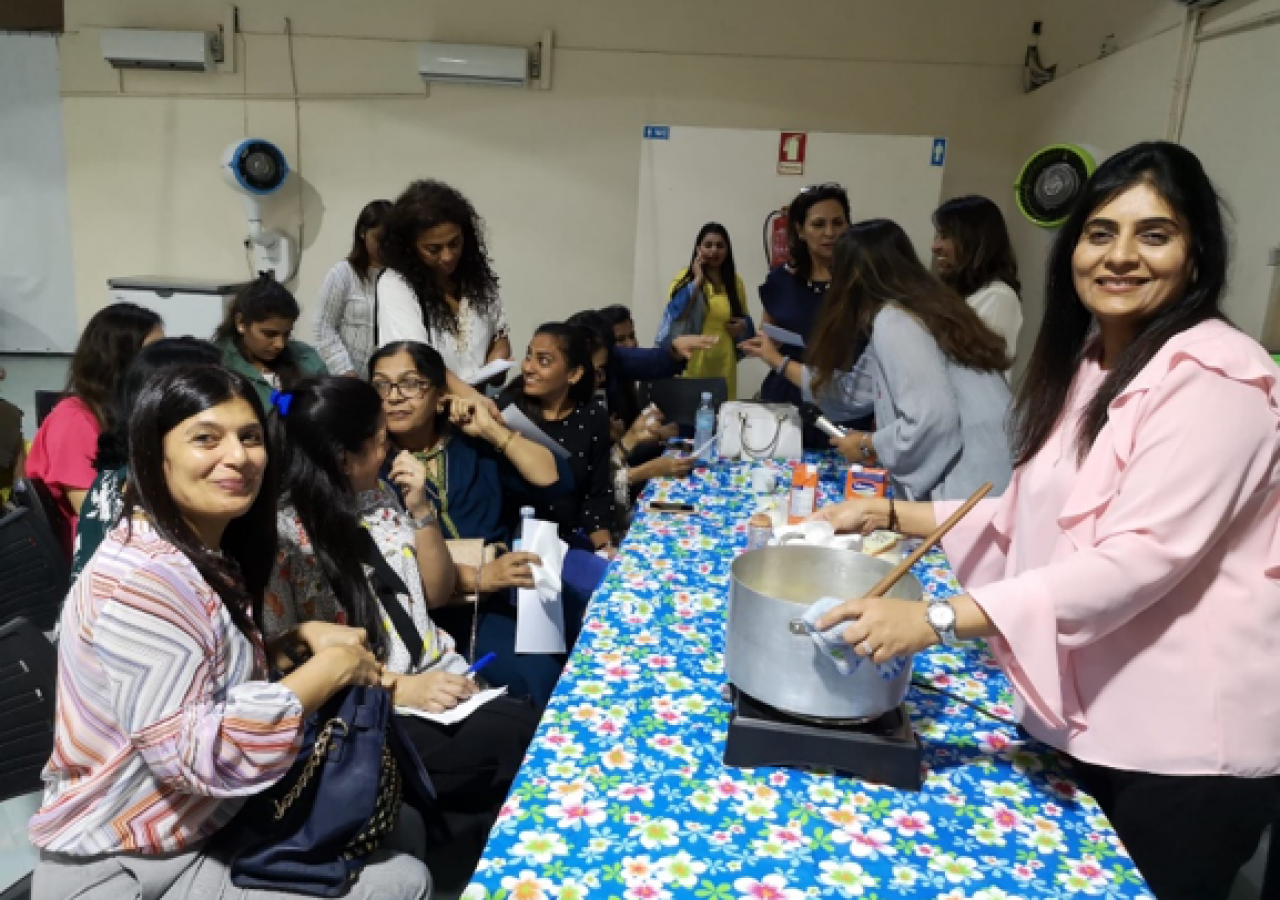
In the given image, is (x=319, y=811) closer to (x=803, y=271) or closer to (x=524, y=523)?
(x=524, y=523)

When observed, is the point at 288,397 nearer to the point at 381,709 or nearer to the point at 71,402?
the point at 381,709

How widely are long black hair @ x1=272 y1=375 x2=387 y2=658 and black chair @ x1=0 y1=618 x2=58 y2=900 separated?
17.9 inches

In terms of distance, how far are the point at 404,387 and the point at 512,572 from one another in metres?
0.54

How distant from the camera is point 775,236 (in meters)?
5.04

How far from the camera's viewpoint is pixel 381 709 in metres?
1.21

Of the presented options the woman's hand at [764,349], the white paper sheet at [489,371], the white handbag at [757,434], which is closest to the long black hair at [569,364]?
the white paper sheet at [489,371]

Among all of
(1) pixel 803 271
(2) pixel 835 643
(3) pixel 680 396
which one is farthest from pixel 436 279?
(2) pixel 835 643

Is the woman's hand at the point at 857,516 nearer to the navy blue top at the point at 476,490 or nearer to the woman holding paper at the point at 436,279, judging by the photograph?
the navy blue top at the point at 476,490

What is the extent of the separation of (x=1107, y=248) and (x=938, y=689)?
0.68m

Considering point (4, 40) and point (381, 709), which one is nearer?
point (381, 709)

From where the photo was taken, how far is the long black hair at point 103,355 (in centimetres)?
231

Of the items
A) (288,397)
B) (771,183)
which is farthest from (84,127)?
(288,397)

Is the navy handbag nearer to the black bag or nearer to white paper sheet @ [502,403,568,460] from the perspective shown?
the black bag

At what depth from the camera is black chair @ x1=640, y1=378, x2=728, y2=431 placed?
11.3 ft
